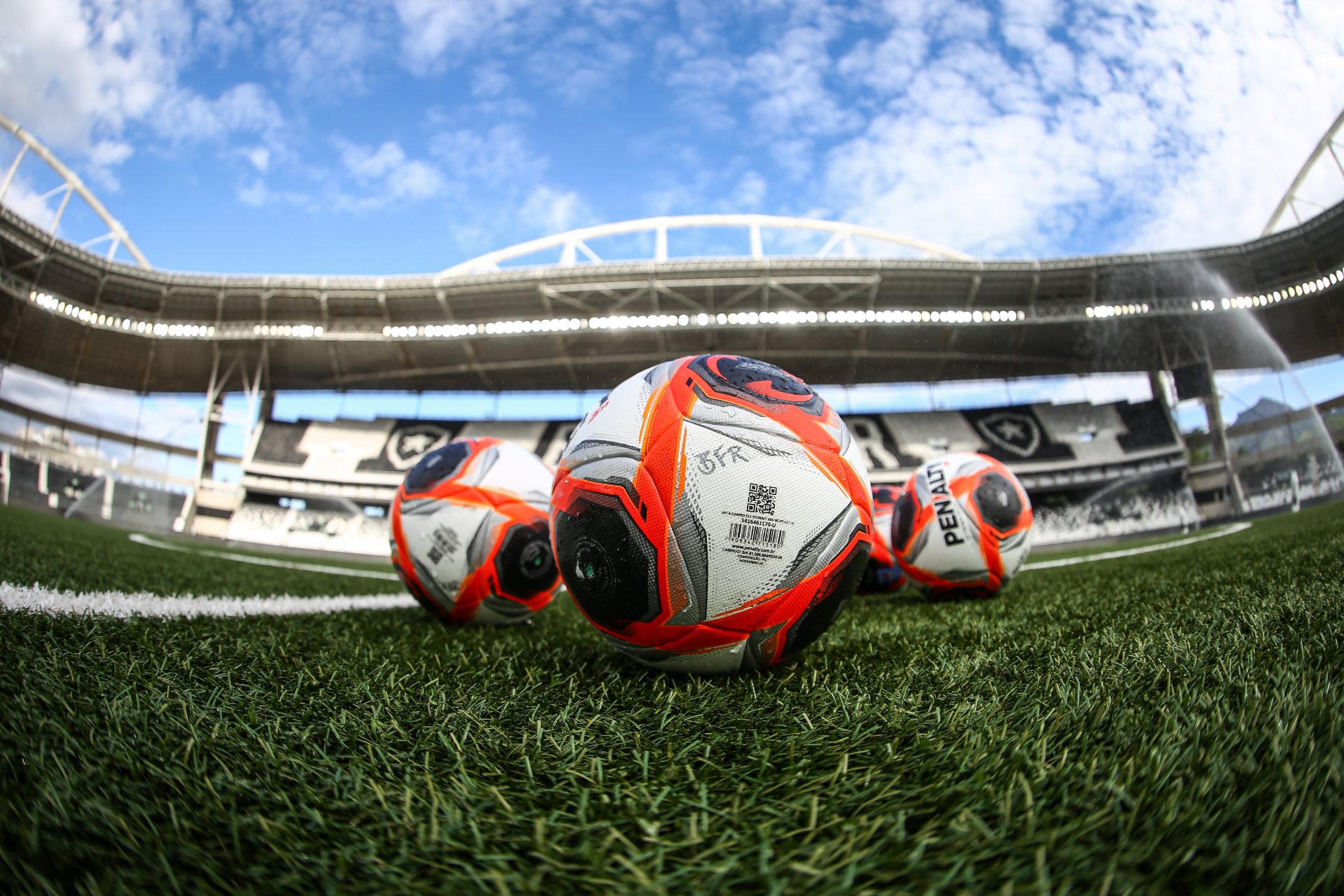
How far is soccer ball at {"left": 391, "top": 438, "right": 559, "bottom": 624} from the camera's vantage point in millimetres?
3084

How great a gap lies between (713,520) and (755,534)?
12 centimetres

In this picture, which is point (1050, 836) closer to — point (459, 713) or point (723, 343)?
point (459, 713)

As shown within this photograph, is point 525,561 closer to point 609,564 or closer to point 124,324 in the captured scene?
point 609,564

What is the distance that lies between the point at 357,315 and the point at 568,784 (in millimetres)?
23895

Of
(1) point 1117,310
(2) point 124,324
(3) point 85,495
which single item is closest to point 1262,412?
(1) point 1117,310

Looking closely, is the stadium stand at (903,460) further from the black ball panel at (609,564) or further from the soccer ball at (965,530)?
the black ball panel at (609,564)

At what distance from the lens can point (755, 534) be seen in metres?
1.71

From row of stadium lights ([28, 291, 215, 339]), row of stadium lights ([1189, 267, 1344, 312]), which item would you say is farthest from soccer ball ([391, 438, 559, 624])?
row of stadium lights ([1189, 267, 1344, 312])

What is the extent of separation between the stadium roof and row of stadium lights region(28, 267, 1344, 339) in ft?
0.20

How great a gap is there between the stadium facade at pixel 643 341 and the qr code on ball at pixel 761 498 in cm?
1875

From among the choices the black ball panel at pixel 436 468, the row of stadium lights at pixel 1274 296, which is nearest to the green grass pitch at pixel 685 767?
the black ball panel at pixel 436 468

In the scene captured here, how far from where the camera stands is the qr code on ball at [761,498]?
1714mm

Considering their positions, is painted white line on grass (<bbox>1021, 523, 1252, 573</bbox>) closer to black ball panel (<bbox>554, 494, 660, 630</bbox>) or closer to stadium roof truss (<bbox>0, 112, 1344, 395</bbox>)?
black ball panel (<bbox>554, 494, 660, 630</bbox>)

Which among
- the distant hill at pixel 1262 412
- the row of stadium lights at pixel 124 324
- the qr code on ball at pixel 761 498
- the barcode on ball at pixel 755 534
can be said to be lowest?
the barcode on ball at pixel 755 534
